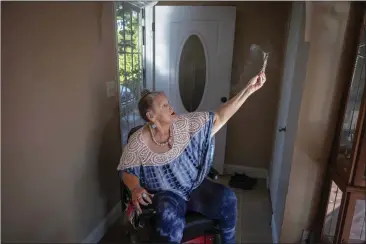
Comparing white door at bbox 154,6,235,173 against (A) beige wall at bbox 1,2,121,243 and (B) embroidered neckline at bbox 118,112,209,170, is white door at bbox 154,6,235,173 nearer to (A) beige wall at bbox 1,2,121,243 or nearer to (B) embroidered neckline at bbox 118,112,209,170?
(A) beige wall at bbox 1,2,121,243

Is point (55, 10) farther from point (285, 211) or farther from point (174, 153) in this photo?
point (285, 211)

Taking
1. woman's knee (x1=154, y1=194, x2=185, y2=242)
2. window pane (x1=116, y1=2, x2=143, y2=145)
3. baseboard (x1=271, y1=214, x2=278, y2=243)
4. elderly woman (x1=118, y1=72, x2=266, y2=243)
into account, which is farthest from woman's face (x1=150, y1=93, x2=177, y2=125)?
baseboard (x1=271, y1=214, x2=278, y2=243)

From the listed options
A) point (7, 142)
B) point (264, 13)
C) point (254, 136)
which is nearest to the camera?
point (7, 142)

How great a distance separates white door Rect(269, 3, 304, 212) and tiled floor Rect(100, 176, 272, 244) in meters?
0.08

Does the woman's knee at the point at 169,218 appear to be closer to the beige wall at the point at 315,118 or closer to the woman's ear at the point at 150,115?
the woman's ear at the point at 150,115

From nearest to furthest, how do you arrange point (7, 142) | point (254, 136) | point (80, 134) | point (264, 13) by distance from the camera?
point (7, 142) < point (80, 134) < point (264, 13) < point (254, 136)

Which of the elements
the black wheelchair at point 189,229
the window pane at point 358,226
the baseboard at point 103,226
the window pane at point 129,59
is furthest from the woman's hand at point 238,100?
the baseboard at point 103,226

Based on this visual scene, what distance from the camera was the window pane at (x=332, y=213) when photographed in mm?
1193

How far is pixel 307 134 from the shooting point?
49.4 inches

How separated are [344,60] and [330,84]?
111mm

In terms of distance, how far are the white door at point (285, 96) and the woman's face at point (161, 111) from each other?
80 centimetres

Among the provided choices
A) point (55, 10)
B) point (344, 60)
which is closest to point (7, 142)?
point (55, 10)

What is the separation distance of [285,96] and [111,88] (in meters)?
1.08

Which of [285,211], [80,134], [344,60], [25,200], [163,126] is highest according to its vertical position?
[344,60]
